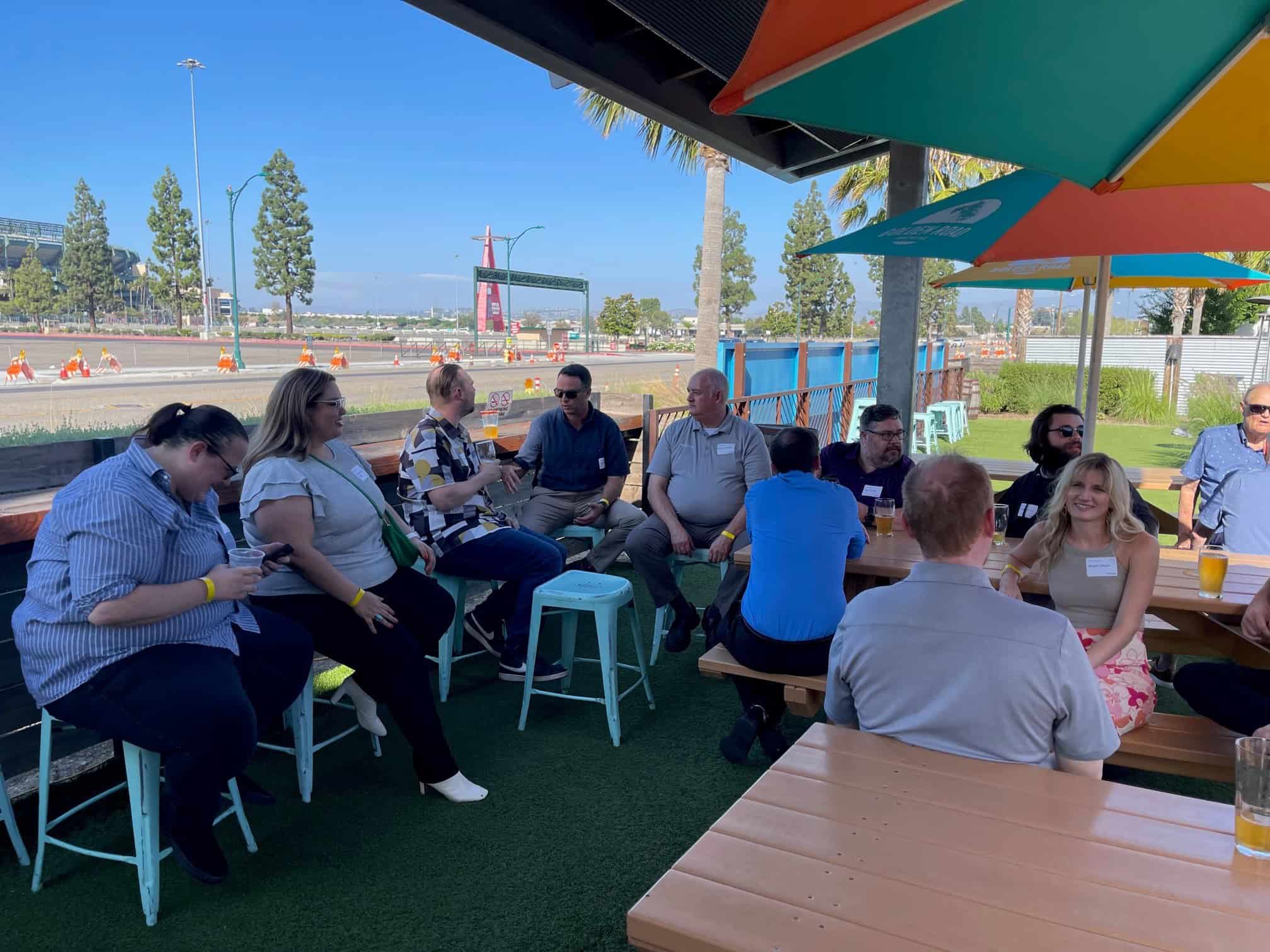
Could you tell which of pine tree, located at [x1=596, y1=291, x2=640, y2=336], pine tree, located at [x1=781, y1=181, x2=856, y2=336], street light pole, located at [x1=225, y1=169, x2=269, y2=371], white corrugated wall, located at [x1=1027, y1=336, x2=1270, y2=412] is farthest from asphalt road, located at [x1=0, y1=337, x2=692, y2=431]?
pine tree, located at [x1=781, y1=181, x2=856, y2=336]

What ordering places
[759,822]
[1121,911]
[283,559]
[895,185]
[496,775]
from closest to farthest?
[1121,911]
[759,822]
[283,559]
[496,775]
[895,185]

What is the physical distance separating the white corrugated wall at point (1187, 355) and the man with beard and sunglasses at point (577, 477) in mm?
12848

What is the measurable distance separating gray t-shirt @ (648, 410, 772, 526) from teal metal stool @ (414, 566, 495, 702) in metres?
1.30

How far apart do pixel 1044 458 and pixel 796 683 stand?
→ 64.7 inches

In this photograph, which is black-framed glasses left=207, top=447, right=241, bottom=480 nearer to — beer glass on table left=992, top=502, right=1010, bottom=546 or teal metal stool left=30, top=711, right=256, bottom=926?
teal metal stool left=30, top=711, right=256, bottom=926

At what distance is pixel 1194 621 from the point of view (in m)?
3.35

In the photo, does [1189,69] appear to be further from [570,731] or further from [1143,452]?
[1143,452]

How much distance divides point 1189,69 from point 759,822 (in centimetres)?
197

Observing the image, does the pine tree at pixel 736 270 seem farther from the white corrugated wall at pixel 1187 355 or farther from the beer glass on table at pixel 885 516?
the beer glass on table at pixel 885 516

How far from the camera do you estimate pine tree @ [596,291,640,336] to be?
50875 mm

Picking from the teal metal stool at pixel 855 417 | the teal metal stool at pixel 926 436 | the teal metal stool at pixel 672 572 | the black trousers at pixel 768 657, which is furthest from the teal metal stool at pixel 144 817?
the teal metal stool at pixel 926 436

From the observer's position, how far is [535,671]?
3.86m

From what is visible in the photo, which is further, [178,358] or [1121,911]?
[178,358]

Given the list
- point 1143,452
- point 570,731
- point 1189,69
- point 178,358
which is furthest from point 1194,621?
point 178,358
